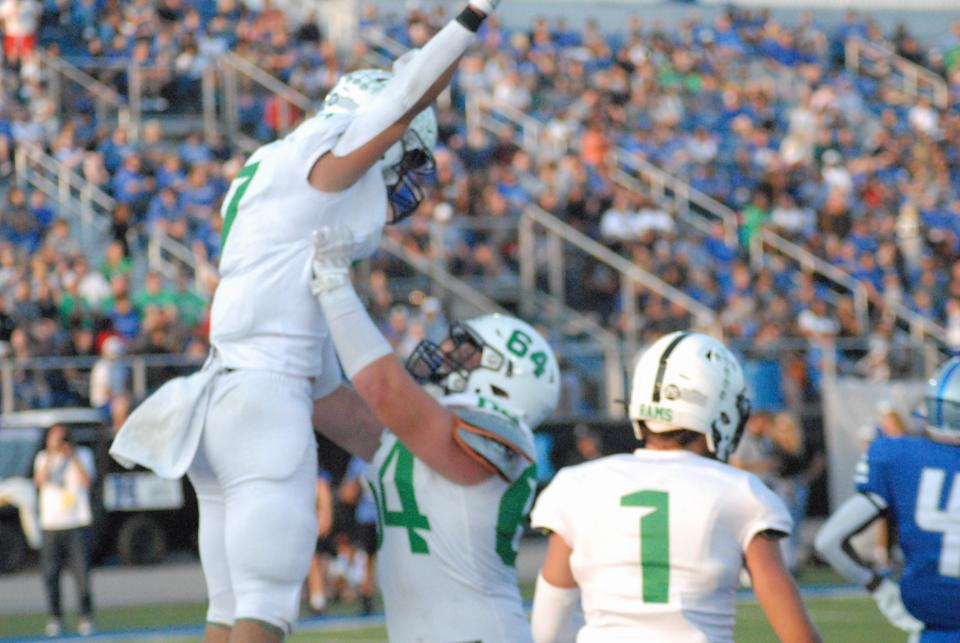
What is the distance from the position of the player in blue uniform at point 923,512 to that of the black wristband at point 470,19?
158 cm

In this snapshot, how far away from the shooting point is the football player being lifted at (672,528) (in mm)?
3543

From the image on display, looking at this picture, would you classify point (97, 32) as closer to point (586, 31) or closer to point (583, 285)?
point (583, 285)

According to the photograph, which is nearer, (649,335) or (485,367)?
(485,367)

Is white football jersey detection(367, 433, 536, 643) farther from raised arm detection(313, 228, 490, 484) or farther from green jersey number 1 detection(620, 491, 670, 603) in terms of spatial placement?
green jersey number 1 detection(620, 491, 670, 603)

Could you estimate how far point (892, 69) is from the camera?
29.0 meters

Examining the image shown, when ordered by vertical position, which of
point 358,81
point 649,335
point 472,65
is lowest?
point 649,335

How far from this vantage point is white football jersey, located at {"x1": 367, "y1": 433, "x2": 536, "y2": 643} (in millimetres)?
3914

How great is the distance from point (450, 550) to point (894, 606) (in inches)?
61.8

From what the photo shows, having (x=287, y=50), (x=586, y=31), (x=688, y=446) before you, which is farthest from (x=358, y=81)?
(x=586, y=31)

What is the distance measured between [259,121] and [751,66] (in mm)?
9728

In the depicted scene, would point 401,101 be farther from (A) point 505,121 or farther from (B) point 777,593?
(A) point 505,121

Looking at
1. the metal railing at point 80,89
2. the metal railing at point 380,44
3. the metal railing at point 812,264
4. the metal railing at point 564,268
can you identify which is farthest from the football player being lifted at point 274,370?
the metal railing at point 380,44

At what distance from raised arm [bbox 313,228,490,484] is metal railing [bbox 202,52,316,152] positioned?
16.8 m

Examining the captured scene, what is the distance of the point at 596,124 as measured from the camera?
23078mm
